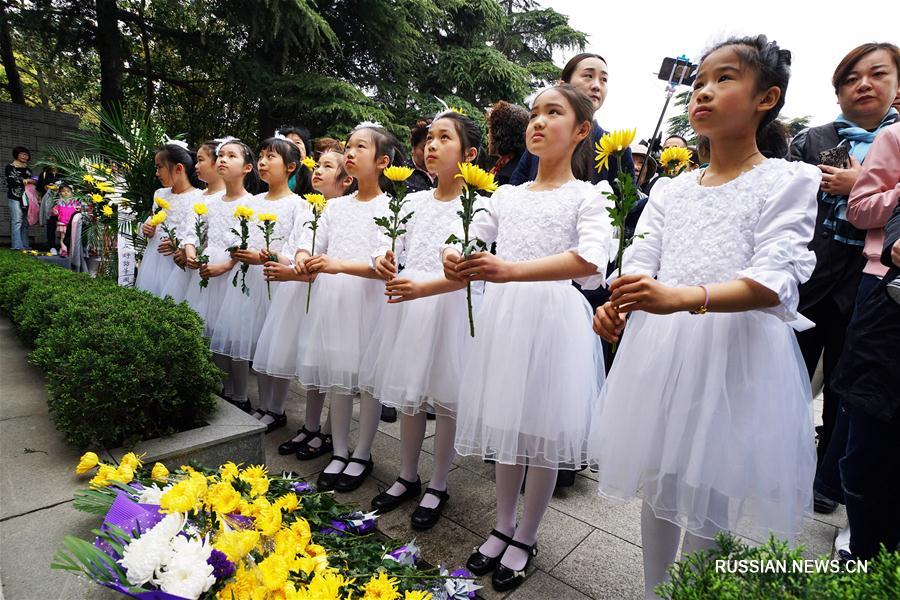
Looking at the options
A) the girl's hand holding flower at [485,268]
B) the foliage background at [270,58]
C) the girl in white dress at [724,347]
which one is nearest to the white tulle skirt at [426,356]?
the girl's hand holding flower at [485,268]

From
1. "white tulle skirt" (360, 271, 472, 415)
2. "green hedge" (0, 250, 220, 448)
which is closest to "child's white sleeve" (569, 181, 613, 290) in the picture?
"white tulle skirt" (360, 271, 472, 415)

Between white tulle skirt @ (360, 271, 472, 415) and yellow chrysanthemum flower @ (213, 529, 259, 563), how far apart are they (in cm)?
111

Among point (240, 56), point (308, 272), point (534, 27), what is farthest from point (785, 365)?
point (534, 27)

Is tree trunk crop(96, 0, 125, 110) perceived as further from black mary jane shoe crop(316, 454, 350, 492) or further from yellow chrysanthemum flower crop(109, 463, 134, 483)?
yellow chrysanthemum flower crop(109, 463, 134, 483)

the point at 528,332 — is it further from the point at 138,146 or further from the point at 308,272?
the point at 138,146

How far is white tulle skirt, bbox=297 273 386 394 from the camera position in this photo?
2.96 m

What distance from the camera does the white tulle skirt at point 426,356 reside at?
2506mm

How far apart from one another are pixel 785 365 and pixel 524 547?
131cm

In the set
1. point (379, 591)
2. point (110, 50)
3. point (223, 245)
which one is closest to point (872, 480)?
point (379, 591)

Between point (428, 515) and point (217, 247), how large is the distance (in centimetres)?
275

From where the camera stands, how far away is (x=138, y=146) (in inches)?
190

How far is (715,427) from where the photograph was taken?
151 cm

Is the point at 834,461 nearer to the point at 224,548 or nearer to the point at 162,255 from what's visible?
the point at 224,548

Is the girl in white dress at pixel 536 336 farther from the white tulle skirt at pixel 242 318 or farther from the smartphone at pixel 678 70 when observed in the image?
the white tulle skirt at pixel 242 318
